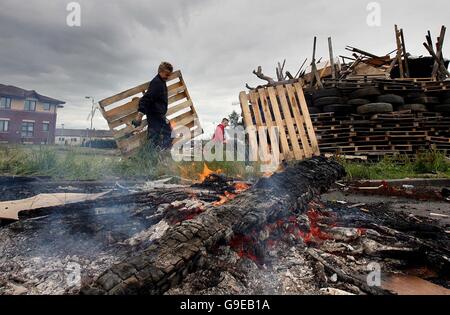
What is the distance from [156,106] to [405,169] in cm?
609

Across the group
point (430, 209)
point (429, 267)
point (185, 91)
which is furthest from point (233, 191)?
point (185, 91)

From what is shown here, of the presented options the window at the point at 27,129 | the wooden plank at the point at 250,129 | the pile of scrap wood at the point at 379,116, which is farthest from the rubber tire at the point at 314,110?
the window at the point at 27,129

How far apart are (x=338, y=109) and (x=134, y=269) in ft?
27.0

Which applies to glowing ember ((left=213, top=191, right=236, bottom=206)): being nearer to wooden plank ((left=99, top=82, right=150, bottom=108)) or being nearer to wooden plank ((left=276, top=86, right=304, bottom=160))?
wooden plank ((left=99, top=82, right=150, bottom=108))

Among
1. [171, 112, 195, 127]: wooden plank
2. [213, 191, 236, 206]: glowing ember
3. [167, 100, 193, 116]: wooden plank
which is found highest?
[167, 100, 193, 116]: wooden plank

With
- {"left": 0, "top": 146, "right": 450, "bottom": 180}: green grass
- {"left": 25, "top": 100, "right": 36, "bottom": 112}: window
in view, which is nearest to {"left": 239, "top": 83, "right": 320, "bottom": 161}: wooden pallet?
{"left": 0, "top": 146, "right": 450, "bottom": 180}: green grass

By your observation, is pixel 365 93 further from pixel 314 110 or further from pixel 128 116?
pixel 128 116

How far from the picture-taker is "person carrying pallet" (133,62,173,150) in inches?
222

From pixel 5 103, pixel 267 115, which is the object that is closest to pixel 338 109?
pixel 267 115

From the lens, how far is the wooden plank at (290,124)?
23.7 ft

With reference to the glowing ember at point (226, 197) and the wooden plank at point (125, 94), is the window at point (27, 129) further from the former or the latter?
the glowing ember at point (226, 197)

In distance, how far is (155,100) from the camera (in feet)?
18.6

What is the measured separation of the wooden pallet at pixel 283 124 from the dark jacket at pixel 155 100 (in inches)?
105

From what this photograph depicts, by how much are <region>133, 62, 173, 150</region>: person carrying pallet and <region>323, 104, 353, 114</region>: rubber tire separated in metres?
4.96
